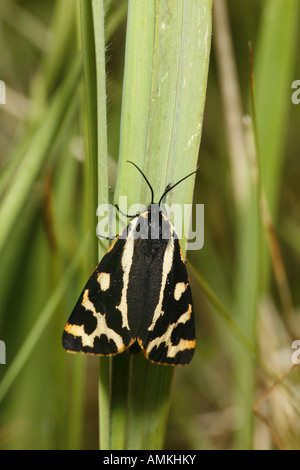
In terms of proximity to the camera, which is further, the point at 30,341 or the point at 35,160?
the point at 30,341

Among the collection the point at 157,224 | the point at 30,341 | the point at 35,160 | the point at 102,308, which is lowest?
the point at 30,341

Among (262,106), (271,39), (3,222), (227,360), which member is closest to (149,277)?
(3,222)

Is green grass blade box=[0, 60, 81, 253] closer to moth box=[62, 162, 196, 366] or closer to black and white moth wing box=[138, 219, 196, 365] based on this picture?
moth box=[62, 162, 196, 366]

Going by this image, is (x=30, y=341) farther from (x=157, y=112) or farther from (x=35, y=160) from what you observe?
(x=157, y=112)

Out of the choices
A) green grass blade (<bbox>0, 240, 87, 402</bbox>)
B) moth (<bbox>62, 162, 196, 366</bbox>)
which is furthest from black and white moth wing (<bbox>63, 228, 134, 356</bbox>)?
green grass blade (<bbox>0, 240, 87, 402</bbox>)

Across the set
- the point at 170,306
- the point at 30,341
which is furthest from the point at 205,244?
the point at 30,341

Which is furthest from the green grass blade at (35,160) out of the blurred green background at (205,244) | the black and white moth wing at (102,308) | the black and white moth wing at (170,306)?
the black and white moth wing at (170,306)
